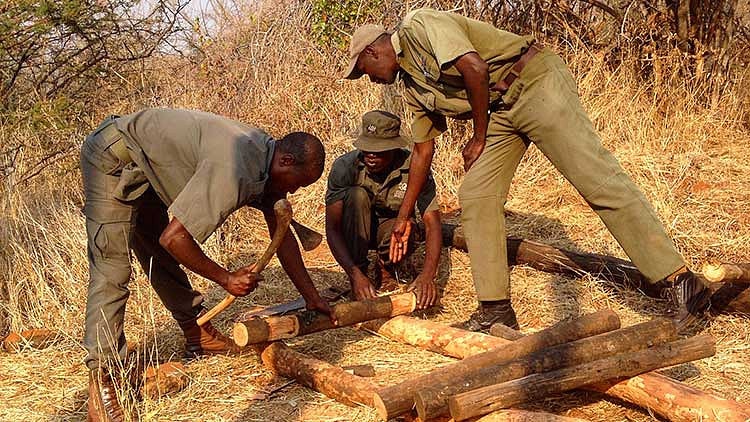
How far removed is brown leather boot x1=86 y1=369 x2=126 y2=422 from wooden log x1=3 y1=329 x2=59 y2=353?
4.74 feet

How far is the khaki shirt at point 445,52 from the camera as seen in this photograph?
4.25 metres

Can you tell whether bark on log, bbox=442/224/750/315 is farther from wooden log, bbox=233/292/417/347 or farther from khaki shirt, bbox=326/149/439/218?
wooden log, bbox=233/292/417/347

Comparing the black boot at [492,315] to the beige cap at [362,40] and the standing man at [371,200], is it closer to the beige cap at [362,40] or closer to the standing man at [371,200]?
the standing man at [371,200]

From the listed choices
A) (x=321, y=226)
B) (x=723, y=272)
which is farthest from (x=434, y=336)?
(x=321, y=226)

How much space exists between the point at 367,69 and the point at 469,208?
1059mm

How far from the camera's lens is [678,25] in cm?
873

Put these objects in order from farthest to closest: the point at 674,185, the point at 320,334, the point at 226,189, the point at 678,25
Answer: the point at 678,25 → the point at 674,185 → the point at 320,334 → the point at 226,189

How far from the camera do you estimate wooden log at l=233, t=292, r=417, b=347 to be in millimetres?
4172

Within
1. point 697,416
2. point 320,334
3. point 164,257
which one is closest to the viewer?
point 697,416

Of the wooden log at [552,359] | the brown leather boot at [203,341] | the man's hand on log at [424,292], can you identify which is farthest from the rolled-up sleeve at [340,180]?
the wooden log at [552,359]

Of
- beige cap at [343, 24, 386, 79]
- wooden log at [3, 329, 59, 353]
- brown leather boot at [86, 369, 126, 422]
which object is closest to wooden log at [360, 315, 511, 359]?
beige cap at [343, 24, 386, 79]

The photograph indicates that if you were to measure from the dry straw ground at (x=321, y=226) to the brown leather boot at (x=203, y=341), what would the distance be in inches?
4.5

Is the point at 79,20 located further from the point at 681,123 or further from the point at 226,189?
the point at 681,123

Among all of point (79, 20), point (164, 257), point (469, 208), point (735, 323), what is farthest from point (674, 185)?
point (79, 20)
